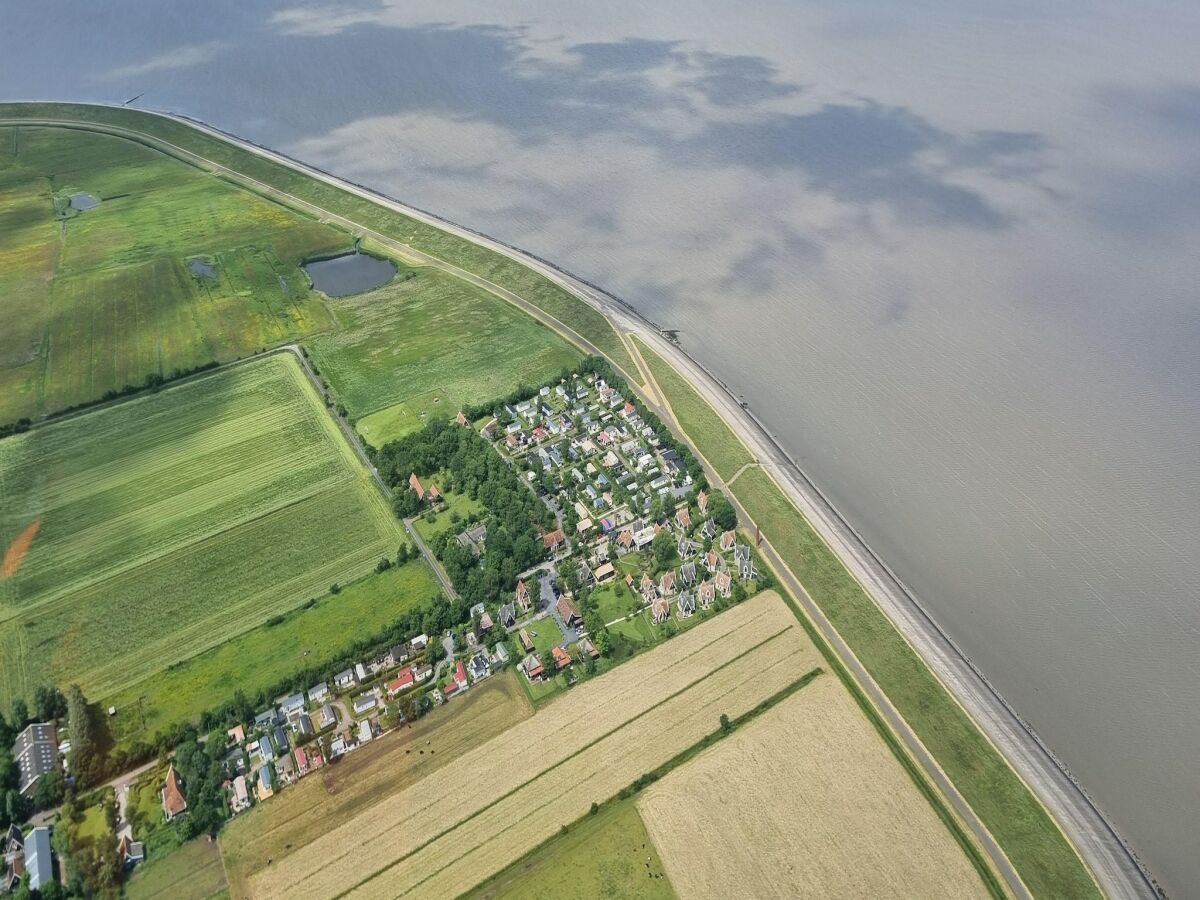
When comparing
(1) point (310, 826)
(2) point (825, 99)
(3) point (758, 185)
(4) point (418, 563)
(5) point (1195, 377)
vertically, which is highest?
(2) point (825, 99)

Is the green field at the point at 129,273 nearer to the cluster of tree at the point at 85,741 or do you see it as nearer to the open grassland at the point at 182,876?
the cluster of tree at the point at 85,741

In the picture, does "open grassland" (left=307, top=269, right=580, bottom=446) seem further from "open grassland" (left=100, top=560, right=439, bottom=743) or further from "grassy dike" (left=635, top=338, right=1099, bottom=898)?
"grassy dike" (left=635, top=338, right=1099, bottom=898)

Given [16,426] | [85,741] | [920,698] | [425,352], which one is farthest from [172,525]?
[920,698]

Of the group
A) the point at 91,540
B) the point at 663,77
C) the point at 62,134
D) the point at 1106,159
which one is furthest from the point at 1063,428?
the point at 62,134

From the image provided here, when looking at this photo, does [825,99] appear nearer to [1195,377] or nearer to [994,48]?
[994,48]

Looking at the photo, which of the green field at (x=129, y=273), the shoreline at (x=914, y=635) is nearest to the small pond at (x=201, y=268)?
the green field at (x=129, y=273)

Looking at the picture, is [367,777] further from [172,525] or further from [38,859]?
[172,525]
